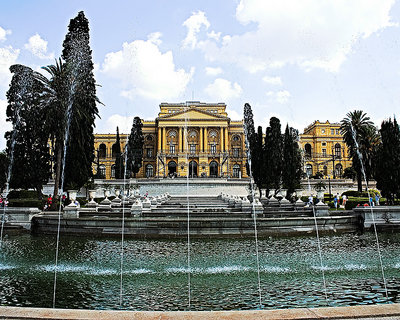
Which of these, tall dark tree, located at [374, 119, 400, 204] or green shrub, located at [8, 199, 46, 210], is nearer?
green shrub, located at [8, 199, 46, 210]

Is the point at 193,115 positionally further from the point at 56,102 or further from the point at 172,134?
the point at 56,102

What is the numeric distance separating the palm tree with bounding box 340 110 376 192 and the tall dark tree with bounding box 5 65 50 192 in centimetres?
3223

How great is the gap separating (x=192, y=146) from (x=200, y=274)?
6596 centimetres

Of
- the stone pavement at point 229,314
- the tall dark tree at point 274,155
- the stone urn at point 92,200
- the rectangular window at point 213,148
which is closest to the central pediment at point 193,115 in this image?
the rectangular window at point 213,148

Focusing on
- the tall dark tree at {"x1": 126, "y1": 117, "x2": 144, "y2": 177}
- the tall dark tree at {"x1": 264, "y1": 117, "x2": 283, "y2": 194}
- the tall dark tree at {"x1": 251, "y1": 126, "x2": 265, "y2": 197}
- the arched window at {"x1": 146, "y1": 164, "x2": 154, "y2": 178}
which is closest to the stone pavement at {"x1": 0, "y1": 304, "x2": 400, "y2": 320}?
the tall dark tree at {"x1": 264, "y1": 117, "x2": 283, "y2": 194}

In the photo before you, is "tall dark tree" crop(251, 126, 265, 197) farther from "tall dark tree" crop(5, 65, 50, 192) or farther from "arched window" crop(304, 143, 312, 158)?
"arched window" crop(304, 143, 312, 158)

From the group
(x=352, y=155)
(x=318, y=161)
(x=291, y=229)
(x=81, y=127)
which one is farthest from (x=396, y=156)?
(x=318, y=161)

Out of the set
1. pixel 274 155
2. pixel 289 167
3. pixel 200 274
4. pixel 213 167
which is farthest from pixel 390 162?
pixel 213 167

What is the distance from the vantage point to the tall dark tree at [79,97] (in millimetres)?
23469

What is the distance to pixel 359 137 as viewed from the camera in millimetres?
40344

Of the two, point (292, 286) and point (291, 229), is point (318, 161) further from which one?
point (292, 286)

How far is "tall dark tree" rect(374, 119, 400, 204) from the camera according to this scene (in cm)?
2153

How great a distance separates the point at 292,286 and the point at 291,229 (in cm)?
741

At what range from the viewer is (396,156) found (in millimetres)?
21734
